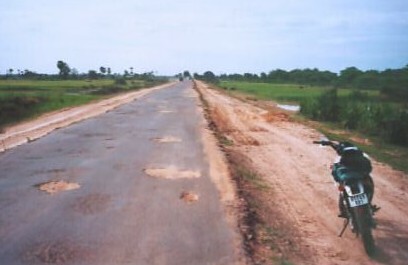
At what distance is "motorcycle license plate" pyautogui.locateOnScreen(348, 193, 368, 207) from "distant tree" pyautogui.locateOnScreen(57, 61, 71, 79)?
108 m

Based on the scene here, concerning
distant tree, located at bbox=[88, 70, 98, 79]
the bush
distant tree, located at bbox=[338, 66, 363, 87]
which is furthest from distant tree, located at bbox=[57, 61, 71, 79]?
the bush

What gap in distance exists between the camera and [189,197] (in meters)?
7.76

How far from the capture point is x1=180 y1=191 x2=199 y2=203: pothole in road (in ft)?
24.8

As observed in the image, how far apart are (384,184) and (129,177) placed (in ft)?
16.1

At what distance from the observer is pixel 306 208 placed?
7.32 metres

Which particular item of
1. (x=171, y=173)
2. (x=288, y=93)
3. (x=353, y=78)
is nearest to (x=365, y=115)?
(x=171, y=173)

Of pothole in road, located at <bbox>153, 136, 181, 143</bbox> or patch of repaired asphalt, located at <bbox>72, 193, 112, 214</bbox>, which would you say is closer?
patch of repaired asphalt, located at <bbox>72, 193, 112, 214</bbox>

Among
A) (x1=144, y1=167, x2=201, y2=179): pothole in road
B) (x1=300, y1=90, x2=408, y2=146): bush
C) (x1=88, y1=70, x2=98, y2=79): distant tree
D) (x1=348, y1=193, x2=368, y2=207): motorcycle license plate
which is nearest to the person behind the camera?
(x1=348, y1=193, x2=368, y2=207): motorcycle license plate

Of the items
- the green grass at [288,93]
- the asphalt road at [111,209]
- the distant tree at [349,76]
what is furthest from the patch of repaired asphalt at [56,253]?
the distant tree at [349,76]

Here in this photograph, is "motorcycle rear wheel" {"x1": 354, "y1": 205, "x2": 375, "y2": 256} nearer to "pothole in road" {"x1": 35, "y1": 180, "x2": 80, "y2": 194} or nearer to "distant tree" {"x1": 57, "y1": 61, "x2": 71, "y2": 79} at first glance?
"pothole in road" {"x1": 35, "y1": 180, "x2": 80, "y2": 194}

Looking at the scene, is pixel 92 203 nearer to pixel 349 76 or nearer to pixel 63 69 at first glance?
pixel 349 76

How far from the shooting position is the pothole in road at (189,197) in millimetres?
7570

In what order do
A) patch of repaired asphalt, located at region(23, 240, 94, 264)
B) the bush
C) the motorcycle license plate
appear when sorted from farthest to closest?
the bush
the motorcycle license plate
patch of repaired asphalt, located at region(23, 240, 94, 264)

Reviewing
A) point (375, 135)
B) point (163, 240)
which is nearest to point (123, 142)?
point (163, 240)
